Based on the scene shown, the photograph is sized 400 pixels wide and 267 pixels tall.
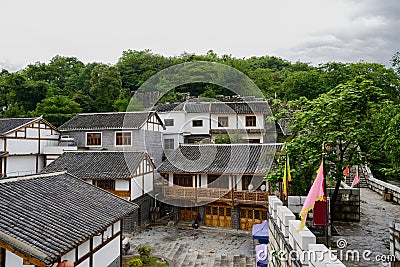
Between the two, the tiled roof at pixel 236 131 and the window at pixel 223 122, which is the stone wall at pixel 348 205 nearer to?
the tiled roof at pixel 236 131

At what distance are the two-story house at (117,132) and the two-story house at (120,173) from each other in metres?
3.42

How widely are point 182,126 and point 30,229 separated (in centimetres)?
2739

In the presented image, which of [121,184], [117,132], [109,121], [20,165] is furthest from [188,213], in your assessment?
[20,165]

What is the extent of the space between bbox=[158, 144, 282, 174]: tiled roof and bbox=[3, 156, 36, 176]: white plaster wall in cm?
1131

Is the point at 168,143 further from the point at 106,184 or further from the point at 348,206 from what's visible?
the point at 348,206

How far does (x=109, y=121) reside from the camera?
28.3 meters

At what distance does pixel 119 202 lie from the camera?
12461mm

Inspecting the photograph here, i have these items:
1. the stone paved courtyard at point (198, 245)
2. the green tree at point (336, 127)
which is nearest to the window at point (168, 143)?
the stone paved courtyard at point (198, 245)

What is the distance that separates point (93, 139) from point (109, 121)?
2.10 m

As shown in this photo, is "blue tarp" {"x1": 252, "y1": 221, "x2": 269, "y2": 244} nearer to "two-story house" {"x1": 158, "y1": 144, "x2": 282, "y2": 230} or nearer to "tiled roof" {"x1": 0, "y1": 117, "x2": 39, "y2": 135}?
"two-story house" {"x1": 158, "y1": 144, "x2": 282, "y2": 230}

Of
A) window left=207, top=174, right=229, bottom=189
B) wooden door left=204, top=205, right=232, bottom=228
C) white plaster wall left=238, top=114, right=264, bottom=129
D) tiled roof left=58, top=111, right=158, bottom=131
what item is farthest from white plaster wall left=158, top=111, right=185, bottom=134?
wooden door left=204, top=205, right=232, bottom=228

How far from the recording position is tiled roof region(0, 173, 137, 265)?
6824mm

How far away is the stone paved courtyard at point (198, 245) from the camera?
1642cm

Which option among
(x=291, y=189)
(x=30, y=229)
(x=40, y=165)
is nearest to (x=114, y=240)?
(x=30, y=229)
